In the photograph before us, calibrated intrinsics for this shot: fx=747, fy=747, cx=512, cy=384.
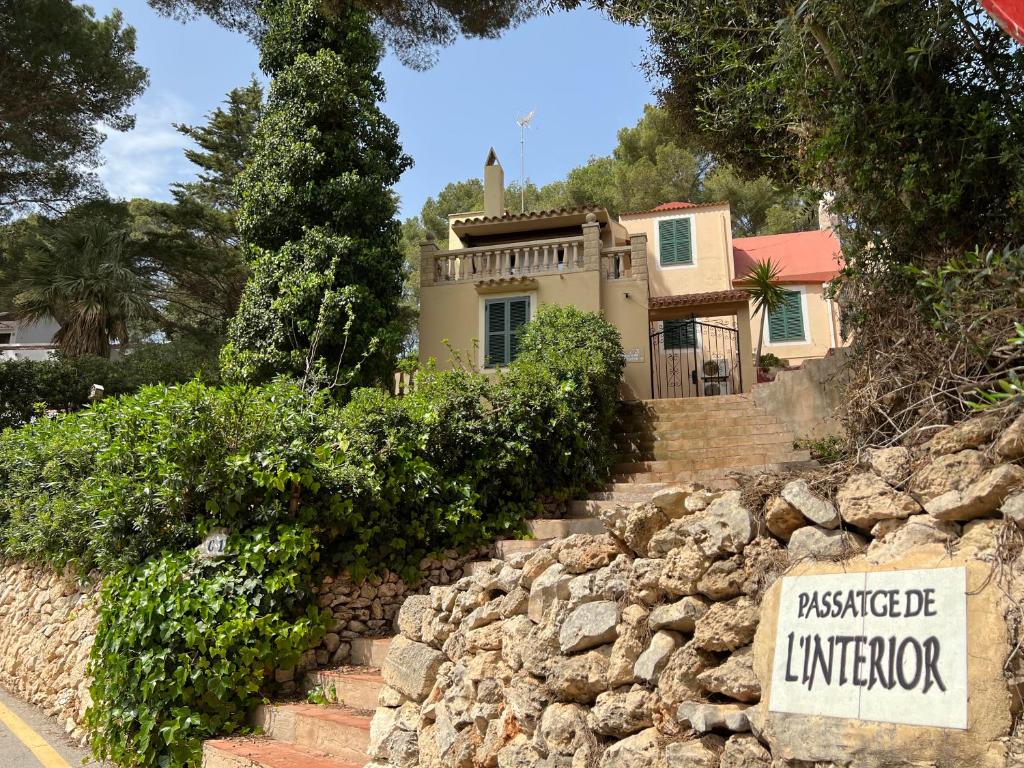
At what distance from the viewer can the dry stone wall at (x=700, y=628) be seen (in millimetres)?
2508

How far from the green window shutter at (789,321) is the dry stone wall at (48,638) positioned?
1800 cm

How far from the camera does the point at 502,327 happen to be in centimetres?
1648

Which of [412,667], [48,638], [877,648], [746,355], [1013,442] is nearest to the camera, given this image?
[877,648]

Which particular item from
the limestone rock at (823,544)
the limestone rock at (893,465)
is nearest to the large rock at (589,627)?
the limestone rock at (823,544)

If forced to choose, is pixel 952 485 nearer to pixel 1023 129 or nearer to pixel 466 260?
pixel 1023 129

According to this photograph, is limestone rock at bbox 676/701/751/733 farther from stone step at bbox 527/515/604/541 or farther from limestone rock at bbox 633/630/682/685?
stone step at bbox 527/515/604/541

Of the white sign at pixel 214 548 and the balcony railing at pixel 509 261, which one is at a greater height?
the balcony railing at pixel 509 261

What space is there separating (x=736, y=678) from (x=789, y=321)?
63.5 ft

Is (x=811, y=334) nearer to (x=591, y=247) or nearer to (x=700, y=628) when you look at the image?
(x=591, y=247)

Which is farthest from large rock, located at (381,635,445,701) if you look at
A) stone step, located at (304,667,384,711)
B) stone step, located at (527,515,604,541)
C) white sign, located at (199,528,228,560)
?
stone step, located at (527,515,604,541)

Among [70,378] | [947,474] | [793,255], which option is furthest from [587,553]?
[793,255]

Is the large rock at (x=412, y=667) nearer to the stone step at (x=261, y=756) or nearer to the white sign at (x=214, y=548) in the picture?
the stone step at (x=261, y=756)

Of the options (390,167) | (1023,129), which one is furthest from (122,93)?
(1023,129)

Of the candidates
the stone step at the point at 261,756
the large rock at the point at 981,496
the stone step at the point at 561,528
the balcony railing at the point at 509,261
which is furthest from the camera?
the balcony railing at the point at 509,261
